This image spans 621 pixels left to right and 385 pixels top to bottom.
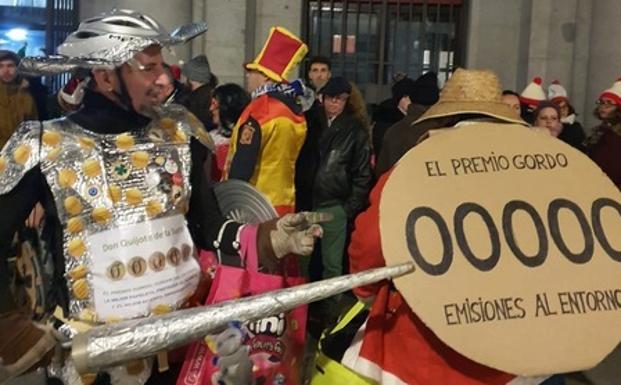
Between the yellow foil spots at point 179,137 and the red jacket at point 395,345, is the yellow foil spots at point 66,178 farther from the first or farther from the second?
the red jacket at point 395,345

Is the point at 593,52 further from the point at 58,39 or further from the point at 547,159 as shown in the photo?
the point at 547,159

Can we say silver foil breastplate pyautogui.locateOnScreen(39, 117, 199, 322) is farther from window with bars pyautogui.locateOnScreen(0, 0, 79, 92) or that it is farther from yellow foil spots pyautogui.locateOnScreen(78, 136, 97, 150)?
window with bars pyautogui.locateOnScreen(0, 0, 79, 92)

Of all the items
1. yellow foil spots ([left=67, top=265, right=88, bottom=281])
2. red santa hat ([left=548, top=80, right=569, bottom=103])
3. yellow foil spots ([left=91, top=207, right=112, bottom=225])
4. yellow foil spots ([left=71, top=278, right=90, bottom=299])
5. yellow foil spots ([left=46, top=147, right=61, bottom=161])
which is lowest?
yellow foil spots ([left=71, top=278, right=90, bottom=299])

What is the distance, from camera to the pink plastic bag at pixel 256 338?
266cm

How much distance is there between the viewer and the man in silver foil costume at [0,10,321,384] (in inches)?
101

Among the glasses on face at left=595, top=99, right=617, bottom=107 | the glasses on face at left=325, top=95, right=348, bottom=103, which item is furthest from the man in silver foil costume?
the glasses on face at left=595, top=99, right=617, bottom=107

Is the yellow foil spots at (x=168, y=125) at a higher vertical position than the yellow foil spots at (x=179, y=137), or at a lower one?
higher

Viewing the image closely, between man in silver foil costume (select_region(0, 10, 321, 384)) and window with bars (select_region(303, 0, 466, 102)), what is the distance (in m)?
8.07

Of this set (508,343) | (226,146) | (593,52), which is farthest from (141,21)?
(593,52)

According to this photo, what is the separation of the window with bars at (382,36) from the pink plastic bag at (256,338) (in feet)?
26.2

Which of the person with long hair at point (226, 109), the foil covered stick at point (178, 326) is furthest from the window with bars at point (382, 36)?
the foil covered stick at point (178, 326)

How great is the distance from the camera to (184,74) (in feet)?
24.4

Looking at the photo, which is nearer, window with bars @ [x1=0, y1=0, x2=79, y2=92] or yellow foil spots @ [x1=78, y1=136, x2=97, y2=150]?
yellow foil spots @ [x1=78, y1=136, x2=97, y2=150]

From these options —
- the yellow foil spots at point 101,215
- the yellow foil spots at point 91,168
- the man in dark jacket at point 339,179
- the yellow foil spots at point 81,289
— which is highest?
the yellow foil spots at point 91,168
